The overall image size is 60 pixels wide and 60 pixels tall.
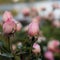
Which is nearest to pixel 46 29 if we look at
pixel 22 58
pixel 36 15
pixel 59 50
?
pixel 36 15

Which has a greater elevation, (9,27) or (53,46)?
A: (9,27)

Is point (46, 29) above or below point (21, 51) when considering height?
below

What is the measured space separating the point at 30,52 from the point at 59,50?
63cm

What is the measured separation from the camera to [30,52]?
69 cm

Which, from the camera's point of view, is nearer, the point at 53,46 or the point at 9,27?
the point at 9,27

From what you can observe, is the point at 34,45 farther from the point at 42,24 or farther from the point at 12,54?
the point at 42,24

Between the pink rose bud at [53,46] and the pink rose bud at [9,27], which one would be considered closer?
the pink rose bud at [9,27]

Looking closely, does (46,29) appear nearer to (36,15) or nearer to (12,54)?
(36,15)

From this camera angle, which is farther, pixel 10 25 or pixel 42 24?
pixel 42 24

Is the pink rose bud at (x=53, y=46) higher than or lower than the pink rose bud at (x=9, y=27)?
lower

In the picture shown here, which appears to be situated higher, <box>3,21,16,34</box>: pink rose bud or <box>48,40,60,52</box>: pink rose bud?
<box>3,21,16,34</box>: pink rose bud

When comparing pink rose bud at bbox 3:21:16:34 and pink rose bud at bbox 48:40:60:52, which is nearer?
pink rose bud at bbox 3:21:16:34

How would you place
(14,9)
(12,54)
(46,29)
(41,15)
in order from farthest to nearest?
1. (14,9)
2. (41,15)
3. (46,29)
4. (12,54)

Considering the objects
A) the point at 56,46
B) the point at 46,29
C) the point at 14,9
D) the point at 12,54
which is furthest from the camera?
the point at 14,9
